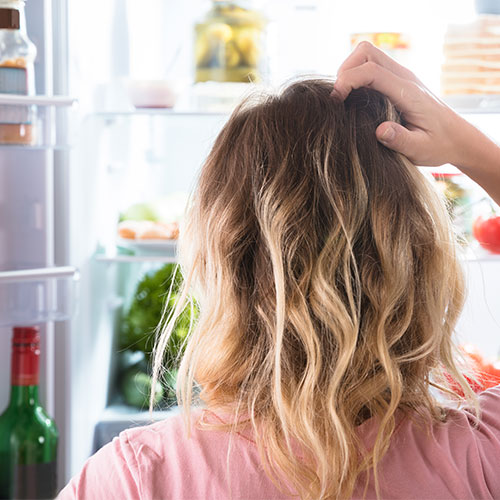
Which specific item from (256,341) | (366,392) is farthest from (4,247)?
(366,392)

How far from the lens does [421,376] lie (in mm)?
756

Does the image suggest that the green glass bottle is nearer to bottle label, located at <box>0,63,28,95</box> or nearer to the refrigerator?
the refrigerator

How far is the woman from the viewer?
0.68 metres

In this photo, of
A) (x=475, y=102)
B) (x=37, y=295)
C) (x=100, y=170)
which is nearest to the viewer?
A: (x=37, y=295)

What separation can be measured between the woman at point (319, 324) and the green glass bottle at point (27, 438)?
65 cm

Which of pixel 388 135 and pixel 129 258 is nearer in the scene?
pixel 388 135

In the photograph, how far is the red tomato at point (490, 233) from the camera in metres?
1.79

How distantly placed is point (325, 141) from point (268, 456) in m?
0.31

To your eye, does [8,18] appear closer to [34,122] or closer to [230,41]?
[34,122]

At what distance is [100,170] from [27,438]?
2.27 ft

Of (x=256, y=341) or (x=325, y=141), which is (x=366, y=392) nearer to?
(x=256, y=341)

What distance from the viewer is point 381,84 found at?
0.77 m

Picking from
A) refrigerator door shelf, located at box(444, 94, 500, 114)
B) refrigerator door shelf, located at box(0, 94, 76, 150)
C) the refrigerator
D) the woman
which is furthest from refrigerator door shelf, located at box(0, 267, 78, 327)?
refrigerator door shelf, located at box(444, 94, 500, 114)

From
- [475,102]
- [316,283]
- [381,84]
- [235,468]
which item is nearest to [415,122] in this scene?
[381,84]
